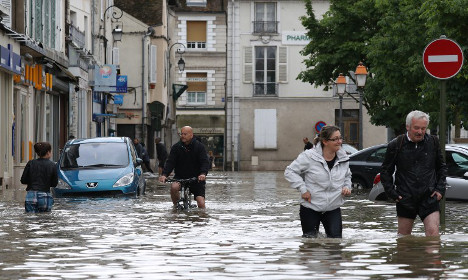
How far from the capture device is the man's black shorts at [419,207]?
12211mm

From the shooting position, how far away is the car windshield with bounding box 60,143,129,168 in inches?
1021

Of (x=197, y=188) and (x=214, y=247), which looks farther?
(x=197, y=188)

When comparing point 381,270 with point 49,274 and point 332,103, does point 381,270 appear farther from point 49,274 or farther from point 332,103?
point 332,103

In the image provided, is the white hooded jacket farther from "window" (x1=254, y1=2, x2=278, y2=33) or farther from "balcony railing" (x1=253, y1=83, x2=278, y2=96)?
"window" (x1=254, y1=2, x2=278, y2=33)

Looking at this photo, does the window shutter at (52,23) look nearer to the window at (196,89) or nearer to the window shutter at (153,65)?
the window shutter at (153,65)

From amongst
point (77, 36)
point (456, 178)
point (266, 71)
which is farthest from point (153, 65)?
point (456, 178)

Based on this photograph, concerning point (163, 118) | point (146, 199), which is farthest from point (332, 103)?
point (146, 199)

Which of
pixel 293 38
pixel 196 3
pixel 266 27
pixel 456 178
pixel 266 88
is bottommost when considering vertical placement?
pixel 456 178

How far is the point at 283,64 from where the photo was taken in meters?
68.4

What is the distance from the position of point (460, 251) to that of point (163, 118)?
57146 mm

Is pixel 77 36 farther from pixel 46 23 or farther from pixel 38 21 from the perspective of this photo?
pixel 38 21

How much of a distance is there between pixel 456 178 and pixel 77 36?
26230 millimetres

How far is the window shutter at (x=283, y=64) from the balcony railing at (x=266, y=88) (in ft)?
1.74

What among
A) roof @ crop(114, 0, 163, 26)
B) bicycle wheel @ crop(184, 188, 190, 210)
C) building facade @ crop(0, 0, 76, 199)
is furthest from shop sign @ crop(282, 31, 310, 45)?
bicycle wheel @ crop(184, 188, 190, 210)
